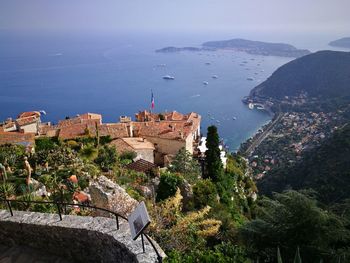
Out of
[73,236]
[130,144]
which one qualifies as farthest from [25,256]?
[130,144]

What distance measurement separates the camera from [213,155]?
1920 centimetres

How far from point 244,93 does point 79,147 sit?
3905 inches

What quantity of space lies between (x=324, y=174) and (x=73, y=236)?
1298 inches

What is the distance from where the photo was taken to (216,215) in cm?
1212

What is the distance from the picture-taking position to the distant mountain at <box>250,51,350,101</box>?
10192cm

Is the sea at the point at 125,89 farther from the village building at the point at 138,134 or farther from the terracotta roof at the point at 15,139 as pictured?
the terracotta roof at the point at 15,139

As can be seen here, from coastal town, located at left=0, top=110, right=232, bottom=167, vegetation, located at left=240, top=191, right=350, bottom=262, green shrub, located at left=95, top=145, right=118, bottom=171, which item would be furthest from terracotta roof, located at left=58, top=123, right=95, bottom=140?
vegetation, located at left=240, top=191, right=350, bottom=262

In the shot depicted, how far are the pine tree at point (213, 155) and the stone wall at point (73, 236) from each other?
14.2 metres

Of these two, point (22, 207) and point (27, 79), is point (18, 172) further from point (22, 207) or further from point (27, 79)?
point (27, 79)

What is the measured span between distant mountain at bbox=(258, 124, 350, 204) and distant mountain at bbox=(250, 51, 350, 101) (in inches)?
2492

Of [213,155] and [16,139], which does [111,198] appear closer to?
[213,155]

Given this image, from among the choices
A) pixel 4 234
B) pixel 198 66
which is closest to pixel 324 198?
pixel 4 234

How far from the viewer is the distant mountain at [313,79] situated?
334 feet

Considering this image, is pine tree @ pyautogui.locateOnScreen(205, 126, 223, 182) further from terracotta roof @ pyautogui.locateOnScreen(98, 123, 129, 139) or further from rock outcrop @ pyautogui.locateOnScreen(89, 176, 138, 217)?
rock outcrop @ pyautogui.locateOnScreen(89, 176, 138, 217)
